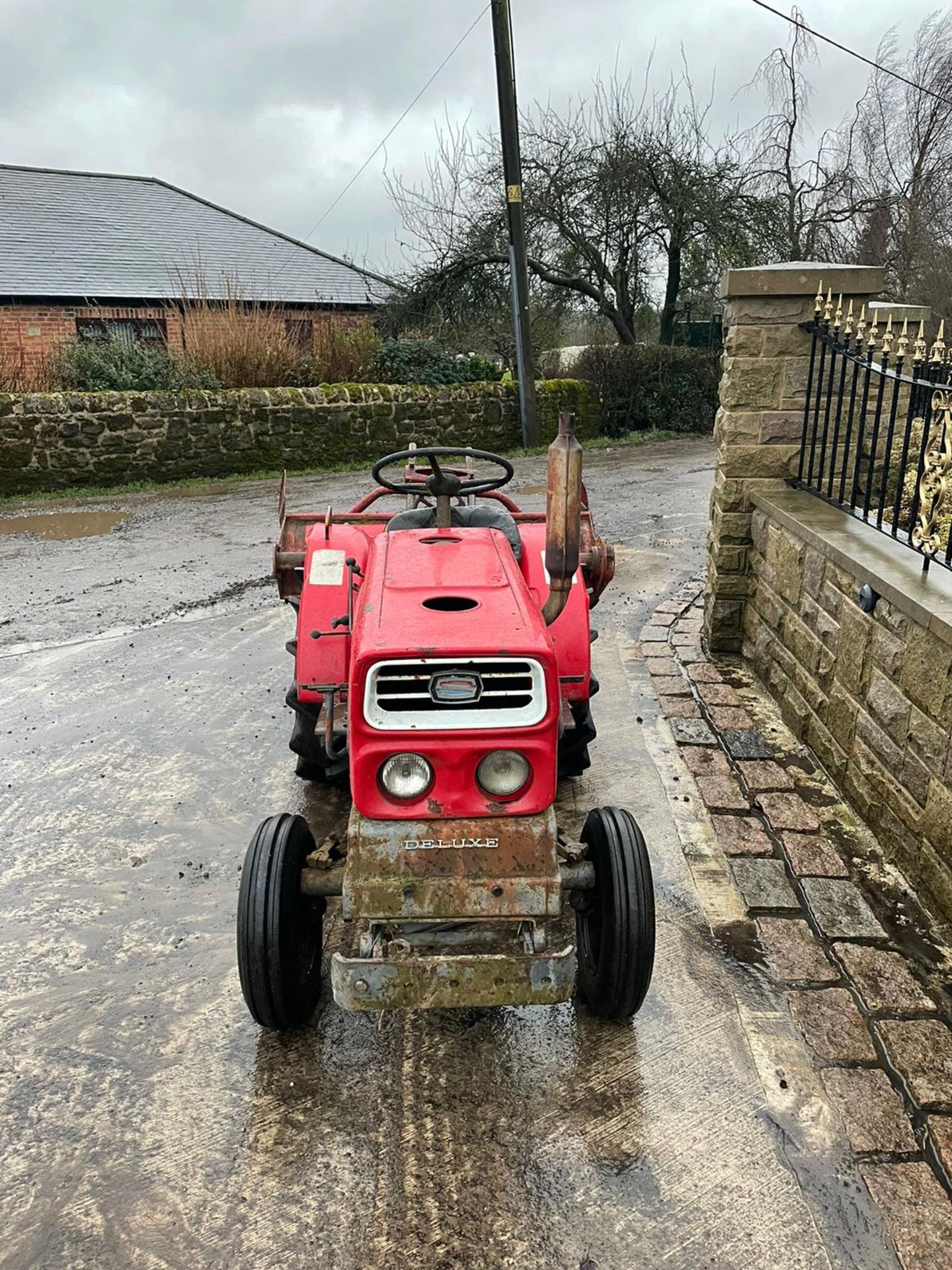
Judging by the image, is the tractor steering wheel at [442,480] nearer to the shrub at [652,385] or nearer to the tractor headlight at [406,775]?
the tractor headlight at [406,775]

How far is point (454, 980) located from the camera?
83.6 inches

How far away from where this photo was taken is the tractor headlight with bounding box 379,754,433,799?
2.17 meters

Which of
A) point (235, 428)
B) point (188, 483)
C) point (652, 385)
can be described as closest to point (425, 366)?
point (235, 428)

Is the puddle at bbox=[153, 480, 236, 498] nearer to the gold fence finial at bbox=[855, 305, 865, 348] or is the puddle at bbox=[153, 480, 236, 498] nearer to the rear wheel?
the gold fence finial at bbox=[855, 305, 865, 348]

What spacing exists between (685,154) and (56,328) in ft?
38.0

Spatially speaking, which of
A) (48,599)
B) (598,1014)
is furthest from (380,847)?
(48,599)

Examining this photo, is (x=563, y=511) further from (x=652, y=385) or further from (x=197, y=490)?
(x=652, y=385)

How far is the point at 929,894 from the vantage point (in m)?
2.98

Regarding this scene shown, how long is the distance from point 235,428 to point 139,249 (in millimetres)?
8498

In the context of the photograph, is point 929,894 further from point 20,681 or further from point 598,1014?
point 20,681

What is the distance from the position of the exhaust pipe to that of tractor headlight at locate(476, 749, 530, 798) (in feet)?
1.18

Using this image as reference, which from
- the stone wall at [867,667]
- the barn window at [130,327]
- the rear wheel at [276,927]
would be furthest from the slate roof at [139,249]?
the rear wheel at [276,927]

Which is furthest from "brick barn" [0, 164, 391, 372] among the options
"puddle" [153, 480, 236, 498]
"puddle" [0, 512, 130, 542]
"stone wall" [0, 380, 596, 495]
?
"puddle" [0, 512, 130, 542]

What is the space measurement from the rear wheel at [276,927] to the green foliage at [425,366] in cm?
1183
